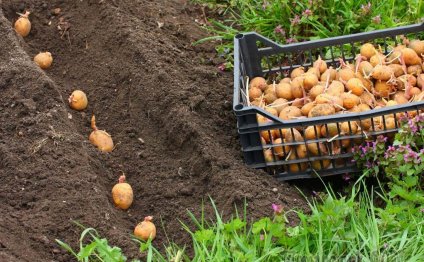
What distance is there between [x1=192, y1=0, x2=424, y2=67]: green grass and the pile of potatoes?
610 mm

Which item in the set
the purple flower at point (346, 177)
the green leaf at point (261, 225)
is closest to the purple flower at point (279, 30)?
the purple flower at point (346, 177)

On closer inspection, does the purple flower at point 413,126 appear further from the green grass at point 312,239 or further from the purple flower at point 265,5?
the purple flower at point 265,5

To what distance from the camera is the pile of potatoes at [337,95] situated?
466cm

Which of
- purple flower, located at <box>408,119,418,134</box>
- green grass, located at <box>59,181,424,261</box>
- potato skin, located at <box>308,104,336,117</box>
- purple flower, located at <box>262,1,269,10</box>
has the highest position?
purple flower, located at <box>262,1,269,10</box>

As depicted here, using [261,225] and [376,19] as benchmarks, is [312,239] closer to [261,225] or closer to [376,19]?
[261,225]

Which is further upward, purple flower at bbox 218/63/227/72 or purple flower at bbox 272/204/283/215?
purple flower at bbox 272/204/283/215

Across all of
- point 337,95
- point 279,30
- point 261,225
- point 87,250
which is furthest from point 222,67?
point 87,250

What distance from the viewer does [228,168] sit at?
4656 mm

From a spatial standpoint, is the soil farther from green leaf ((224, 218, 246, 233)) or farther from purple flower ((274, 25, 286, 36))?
purple flower ((274, 25, 286, 36))

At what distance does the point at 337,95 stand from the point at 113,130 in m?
1.21

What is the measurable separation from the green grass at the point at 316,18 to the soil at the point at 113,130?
1.05 feet

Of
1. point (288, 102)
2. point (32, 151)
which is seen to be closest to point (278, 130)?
point (288, 102)

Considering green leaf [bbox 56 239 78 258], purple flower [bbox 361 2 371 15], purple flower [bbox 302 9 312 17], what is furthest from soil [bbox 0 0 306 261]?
purple flower [bbox 361 2 371 15]

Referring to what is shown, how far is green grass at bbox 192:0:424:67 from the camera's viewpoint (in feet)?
19.2
